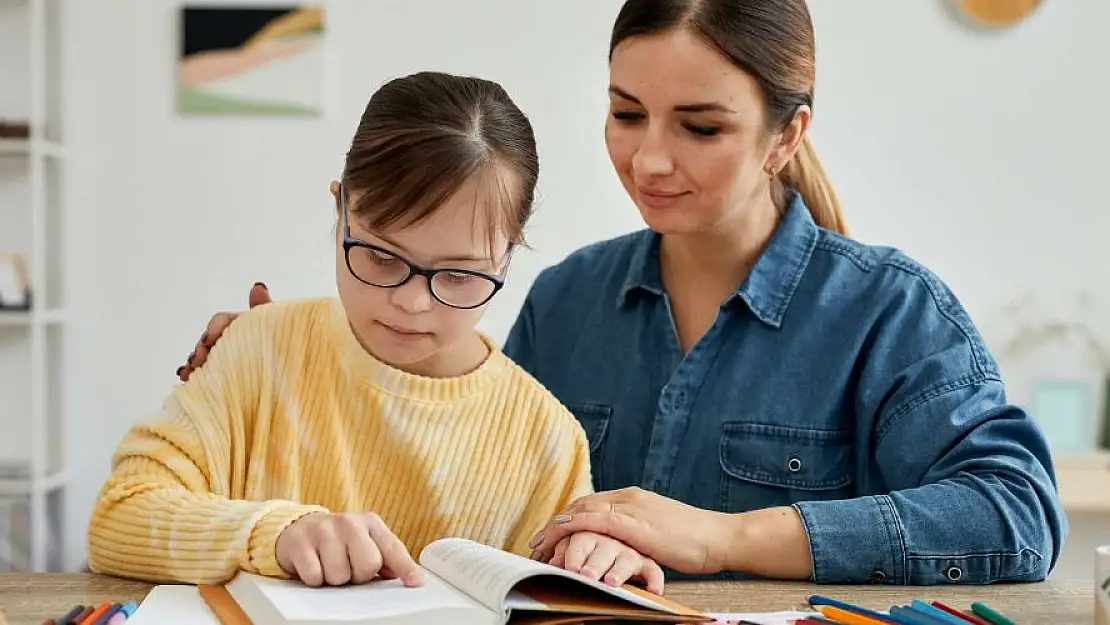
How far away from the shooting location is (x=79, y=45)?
352 cm

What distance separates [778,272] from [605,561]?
24.2 inches

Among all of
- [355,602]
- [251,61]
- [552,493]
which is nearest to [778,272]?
[552,493]

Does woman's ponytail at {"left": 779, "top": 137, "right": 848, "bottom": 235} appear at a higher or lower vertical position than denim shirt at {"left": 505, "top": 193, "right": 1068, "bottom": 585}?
higher

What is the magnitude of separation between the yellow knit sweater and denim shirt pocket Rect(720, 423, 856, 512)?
294 mm

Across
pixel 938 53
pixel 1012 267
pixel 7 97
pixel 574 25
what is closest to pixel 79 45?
pixel 7 97

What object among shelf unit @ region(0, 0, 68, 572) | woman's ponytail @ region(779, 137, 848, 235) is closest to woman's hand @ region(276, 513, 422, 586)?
woman's ponytail @ region(779, 137, 848, 235)

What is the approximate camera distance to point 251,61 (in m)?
3.52

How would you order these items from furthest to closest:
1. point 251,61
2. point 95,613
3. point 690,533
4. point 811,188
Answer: point 251,61
point 811,188
point 690,533
point 95,613

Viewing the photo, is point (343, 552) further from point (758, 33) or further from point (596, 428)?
point (758, 33)

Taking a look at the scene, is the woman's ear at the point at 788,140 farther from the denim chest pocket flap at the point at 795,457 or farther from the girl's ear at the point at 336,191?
the girl's ear at the point at 336,191

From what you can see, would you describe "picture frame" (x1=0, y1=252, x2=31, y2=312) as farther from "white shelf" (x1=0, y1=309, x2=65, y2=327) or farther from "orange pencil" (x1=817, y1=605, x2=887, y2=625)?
"orange pencil" (x1=817, y1=605, x2=887, y2=625)

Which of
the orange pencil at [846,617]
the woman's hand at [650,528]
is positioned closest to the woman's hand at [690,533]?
the woman's hand at [650,528]

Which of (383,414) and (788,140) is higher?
(788,140)

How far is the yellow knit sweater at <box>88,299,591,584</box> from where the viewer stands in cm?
116
